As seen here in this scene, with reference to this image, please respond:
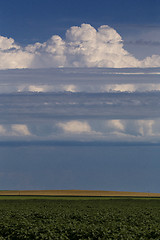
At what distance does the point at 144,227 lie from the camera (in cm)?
3092

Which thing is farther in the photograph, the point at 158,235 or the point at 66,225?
the point at 66,225

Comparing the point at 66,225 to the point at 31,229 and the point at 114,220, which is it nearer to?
the point at 31,229

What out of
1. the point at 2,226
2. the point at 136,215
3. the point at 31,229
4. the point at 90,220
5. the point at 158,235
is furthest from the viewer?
the point at 136,215

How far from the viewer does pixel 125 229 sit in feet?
96.3

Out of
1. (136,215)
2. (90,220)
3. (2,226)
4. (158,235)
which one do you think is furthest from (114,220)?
(2,226)

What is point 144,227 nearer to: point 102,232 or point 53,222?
point 102,232

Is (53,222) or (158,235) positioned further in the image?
(53,222)

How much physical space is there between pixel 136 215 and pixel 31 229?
14081 millimetres

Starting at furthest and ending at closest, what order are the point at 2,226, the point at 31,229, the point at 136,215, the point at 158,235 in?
the point at 136,215 < the point at 2,226 < the point at 31,229 < the point at 158,235

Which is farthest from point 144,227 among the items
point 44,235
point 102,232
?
point 44,235

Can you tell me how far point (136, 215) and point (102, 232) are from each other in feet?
39.2

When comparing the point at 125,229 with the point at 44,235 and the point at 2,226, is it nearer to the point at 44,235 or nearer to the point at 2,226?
the point at 44,235

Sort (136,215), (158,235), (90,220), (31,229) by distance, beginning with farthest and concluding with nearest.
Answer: (136,215) < (90,220) < (31,229) < (158,235)

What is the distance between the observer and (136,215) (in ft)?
130
